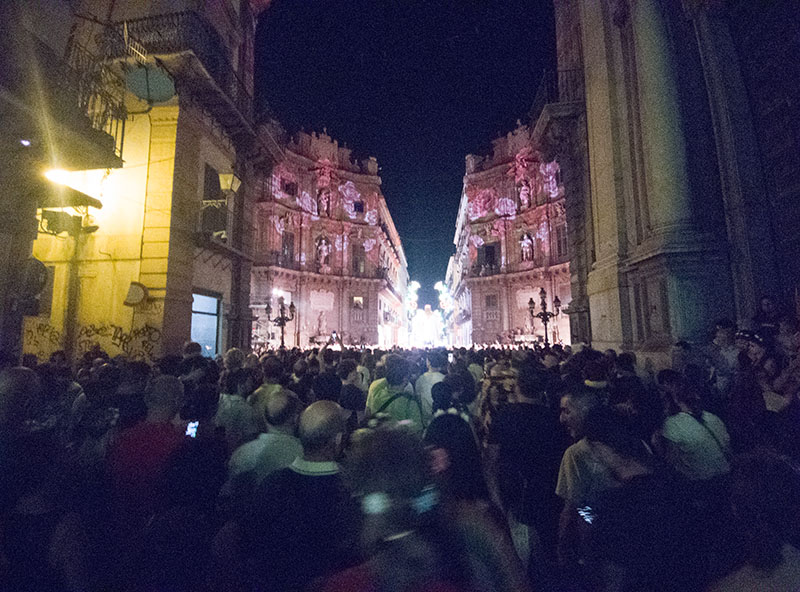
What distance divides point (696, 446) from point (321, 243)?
37.8 m

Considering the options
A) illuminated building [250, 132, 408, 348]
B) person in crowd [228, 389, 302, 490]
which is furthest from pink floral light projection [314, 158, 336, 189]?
person in crowd [228, 389, 302, 490]

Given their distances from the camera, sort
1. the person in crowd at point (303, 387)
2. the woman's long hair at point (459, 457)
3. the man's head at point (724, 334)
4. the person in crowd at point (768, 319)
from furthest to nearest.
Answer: the man's head at point (724, 334)
the person in crowd at point (768, 319)
the person in crowd at point (303, 387)
the woman's long hair at point (459, 457)

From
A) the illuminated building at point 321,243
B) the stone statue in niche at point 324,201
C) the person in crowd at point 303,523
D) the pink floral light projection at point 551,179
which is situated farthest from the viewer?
the stone statue in niche at point 324,201

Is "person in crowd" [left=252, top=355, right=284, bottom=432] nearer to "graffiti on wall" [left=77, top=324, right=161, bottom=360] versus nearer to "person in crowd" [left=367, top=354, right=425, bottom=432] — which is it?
"person in crowd" [left=367, top=354, right=425, bottom=432]

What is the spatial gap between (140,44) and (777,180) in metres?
15.7

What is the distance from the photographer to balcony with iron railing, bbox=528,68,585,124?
527 inches

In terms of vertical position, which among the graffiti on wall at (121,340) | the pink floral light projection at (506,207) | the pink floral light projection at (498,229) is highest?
the pink floral light projection at (506,207)

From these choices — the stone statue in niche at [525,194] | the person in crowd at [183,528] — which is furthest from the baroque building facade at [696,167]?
the stone statue in niche at [525,194]

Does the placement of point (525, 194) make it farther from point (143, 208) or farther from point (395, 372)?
point (395, 372)

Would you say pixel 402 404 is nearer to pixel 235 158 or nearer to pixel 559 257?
pixel 235 158

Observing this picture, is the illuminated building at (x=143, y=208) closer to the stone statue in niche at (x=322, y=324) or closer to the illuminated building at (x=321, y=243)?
the illuminated building at (x=321, y=243)

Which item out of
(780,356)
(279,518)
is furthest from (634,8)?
(279,518)

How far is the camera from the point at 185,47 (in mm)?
10547

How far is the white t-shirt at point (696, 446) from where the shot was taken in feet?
8.48
